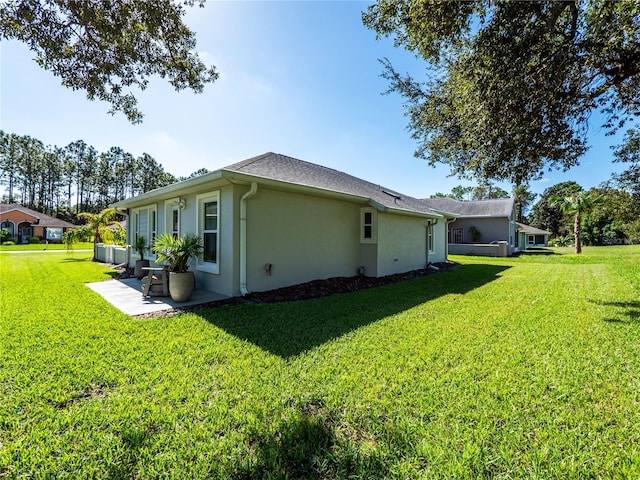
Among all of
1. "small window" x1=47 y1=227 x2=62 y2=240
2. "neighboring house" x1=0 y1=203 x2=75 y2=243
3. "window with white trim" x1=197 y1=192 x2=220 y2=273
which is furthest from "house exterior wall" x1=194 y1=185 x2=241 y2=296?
"small window" x1=47 y1=227 x2=62 y2=240

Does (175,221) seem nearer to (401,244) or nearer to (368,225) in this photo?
(368,225)

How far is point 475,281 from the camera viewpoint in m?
10.5

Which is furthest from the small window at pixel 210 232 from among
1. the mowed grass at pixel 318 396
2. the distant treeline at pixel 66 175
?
the distant treeline at pixel 66 175

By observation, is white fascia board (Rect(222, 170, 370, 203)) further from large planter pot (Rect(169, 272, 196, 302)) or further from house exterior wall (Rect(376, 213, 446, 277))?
large planter pot (Rect(169, 272, 196, 302))

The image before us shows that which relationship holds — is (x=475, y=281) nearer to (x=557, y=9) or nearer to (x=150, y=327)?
(x=557, y=9)

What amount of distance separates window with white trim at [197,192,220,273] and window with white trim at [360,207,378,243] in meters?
5.09

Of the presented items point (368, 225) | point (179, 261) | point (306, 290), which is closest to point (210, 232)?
point (179, 261)

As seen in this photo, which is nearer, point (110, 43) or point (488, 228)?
point (110, 43)

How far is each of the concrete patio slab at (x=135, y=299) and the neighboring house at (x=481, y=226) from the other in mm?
20669

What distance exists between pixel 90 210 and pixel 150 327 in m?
59.7

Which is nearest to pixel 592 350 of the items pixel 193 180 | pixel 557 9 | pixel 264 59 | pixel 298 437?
pixel 298 437

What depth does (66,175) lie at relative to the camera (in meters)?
49.5

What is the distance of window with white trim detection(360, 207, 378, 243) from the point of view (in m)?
10.2

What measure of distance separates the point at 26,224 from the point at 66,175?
53.0 ft
